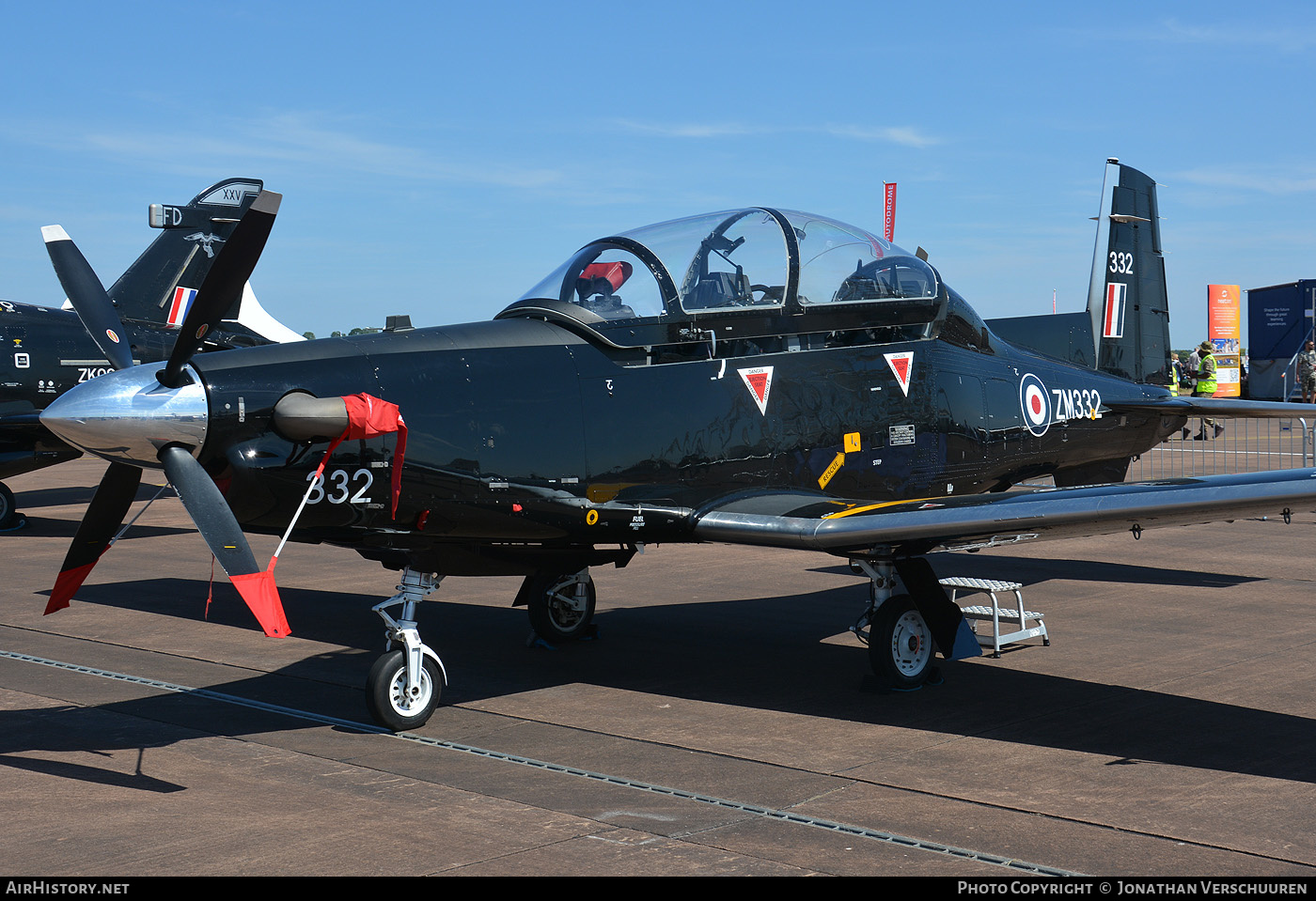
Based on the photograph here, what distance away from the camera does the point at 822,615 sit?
10.3 m

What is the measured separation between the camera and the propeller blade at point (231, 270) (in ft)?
19.8

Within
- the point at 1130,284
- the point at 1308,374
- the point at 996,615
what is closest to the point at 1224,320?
the point at 1308,374

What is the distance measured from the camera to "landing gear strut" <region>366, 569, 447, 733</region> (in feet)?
22.2

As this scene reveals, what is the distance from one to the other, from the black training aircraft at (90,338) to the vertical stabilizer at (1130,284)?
1100 centimetres

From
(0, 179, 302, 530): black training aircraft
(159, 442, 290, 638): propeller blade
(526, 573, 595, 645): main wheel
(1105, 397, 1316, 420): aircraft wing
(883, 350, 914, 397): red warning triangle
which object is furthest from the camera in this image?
(0, 179, 302, 530): black training aircraft

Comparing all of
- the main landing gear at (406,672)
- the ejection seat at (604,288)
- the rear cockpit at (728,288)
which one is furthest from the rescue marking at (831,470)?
the main landing gear at (406,672)

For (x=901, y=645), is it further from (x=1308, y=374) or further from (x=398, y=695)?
(x=1308, y=374)

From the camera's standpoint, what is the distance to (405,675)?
22.6 feet

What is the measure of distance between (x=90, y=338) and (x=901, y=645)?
14.0 metres

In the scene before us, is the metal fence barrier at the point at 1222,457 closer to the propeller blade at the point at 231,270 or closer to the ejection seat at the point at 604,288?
the ejection seat at the point at 604,288

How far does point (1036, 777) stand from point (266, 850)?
3.58m

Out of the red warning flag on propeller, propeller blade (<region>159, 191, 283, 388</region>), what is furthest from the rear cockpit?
propeller blade (<region>159, 191, 283, 388</region>)

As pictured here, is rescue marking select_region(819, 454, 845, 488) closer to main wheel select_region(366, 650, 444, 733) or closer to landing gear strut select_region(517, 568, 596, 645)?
landing gear strut select_region(517, 568, 596, 645)
